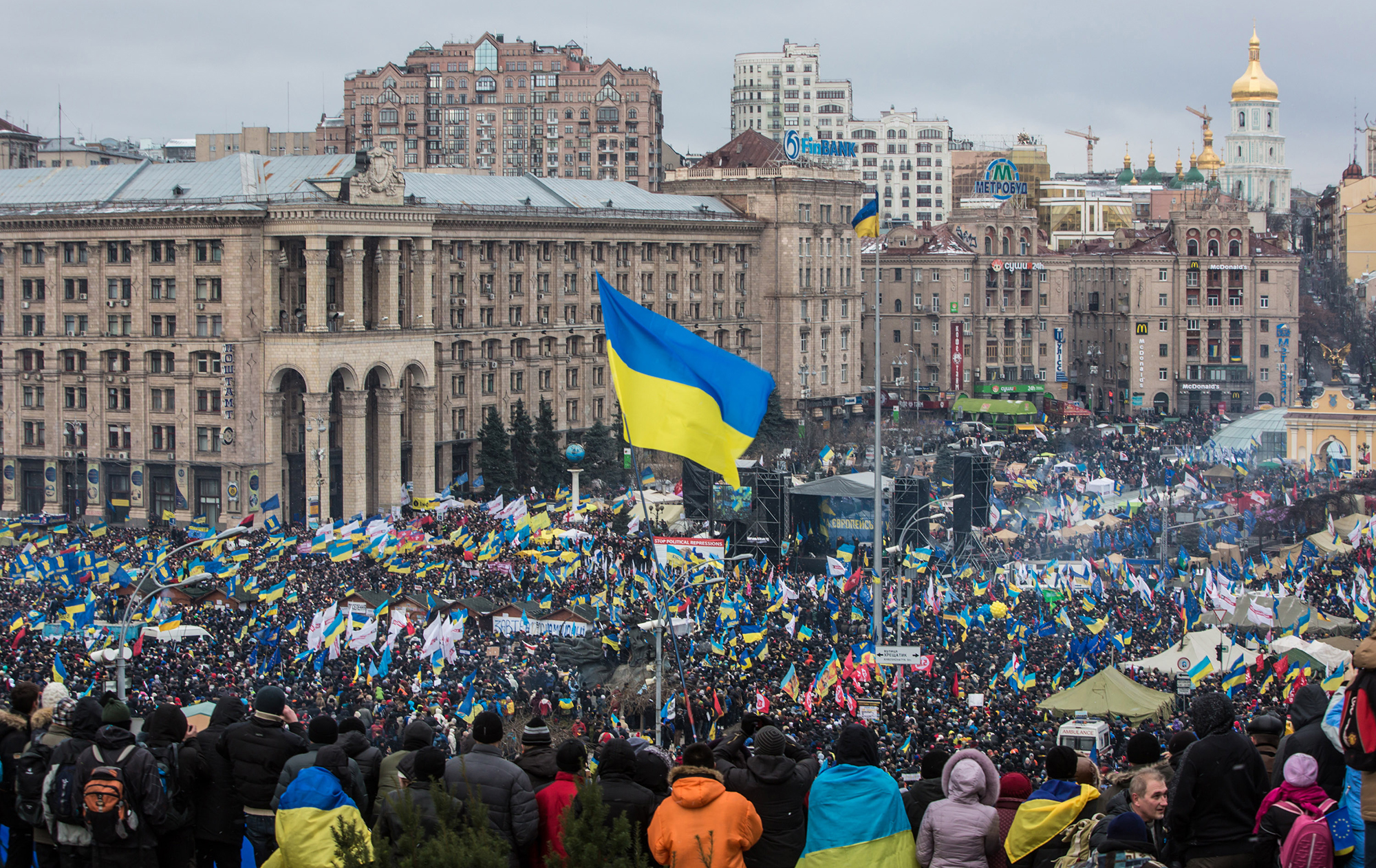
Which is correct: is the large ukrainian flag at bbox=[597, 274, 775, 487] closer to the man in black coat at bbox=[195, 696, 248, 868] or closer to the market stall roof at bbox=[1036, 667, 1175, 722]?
the man in black coat at bbox=[195, 696, 248, 868]

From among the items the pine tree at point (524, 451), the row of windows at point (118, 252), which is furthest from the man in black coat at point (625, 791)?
the pine tree at point (524, 451)

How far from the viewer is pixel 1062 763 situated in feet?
37.0

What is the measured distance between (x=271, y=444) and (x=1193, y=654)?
140ft

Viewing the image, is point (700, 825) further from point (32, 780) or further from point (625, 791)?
point (32, 780)

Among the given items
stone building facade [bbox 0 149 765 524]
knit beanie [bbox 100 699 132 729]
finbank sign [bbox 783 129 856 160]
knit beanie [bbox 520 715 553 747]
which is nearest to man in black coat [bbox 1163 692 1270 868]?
→ knit beanie [bbox 520 715 553 747]

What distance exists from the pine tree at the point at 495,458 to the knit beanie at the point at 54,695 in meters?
59.7

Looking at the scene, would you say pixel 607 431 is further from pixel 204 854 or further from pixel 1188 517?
pixel 204 854

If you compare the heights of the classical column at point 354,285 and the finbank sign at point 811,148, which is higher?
the finbank sign at point 811,148

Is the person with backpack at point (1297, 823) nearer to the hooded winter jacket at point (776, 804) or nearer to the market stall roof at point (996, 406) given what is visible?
the hooded winter jacket at point (776, 804)

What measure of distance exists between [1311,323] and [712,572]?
10592cm

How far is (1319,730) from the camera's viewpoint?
36.8ft

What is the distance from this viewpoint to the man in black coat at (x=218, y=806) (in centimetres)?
1238

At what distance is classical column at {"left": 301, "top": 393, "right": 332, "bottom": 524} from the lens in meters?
65.5

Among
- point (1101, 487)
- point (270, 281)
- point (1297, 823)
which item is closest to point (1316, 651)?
point (1297, 823)
